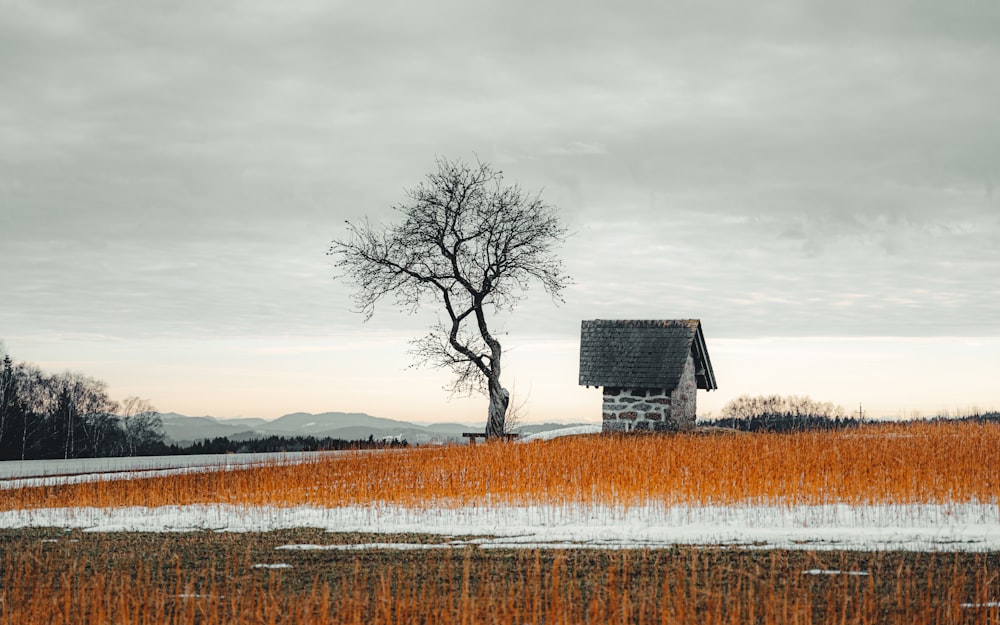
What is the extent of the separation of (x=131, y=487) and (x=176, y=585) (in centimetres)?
925

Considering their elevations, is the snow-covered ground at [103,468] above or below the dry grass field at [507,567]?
below

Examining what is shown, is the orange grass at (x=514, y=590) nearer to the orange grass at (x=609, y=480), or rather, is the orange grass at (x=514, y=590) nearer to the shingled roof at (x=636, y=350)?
the orange grass at (x=609, y=480)

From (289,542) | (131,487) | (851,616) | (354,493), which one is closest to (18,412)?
(131,487)

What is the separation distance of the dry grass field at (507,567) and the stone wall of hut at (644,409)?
14436 millimetres

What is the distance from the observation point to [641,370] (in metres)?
31.4

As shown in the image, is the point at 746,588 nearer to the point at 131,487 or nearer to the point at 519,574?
the point at 519,574

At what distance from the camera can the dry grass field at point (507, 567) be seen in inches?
272

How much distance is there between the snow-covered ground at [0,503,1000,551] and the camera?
1008 cm

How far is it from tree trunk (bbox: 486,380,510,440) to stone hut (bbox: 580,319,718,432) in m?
3.00

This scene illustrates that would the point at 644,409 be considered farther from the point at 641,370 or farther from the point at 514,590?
the point at 514,590

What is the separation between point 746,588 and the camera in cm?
773

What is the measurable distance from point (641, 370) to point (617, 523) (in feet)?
65.0

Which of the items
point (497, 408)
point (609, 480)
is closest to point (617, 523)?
point (609, 480)


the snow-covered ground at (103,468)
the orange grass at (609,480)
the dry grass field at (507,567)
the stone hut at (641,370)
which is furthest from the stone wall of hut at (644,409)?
the dry grass field at (507,567)
